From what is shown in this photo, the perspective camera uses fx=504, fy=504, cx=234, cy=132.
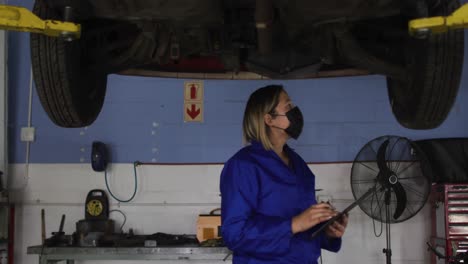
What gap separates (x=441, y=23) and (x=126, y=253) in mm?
2406

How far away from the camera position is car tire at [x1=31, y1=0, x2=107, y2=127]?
1.96 meters

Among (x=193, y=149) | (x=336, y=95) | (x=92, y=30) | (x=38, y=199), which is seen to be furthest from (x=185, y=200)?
(x=92, y=30)

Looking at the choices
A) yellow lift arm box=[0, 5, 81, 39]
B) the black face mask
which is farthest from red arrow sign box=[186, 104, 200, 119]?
the black face mask

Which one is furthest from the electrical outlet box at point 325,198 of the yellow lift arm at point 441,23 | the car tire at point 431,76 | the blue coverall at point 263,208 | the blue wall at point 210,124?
the yellow lift arm at point 441,23

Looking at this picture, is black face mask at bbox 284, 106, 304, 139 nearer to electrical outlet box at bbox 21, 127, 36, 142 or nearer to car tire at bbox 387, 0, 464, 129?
car tire at bbox 387, 0, 464, 129

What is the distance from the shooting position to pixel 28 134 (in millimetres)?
3961

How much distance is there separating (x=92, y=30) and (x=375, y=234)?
8.49 ft

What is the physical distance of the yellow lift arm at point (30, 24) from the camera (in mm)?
1605

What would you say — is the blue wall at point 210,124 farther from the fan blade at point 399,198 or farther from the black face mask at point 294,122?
the black face mask at point 294,122

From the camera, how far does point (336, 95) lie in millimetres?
3922

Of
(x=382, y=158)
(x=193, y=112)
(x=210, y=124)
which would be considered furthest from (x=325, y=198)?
(x=193, y=112)

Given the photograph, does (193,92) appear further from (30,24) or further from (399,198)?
(30,24)

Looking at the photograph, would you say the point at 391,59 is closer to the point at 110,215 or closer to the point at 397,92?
the point at 397,92

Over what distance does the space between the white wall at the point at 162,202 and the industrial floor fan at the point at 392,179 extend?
1.26 ft
